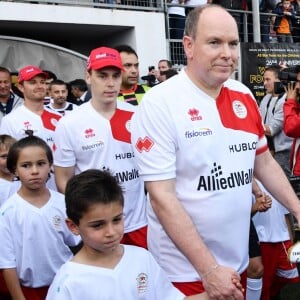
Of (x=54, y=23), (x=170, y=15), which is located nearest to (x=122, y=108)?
(x=54, y=23)

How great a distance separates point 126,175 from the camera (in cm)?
351

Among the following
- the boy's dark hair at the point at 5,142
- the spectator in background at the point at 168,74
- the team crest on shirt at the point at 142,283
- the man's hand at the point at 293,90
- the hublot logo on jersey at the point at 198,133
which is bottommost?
the team crest on shirt at the point at 142,283

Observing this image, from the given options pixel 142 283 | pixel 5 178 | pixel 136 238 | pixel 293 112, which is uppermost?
pixel 293 112

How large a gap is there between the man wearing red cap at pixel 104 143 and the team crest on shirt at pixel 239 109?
118 centimetres

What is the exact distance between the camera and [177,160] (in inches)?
91.4

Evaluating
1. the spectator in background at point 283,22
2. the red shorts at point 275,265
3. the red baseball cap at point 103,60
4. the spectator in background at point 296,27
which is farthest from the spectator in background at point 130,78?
the spectator in background at point 296,27

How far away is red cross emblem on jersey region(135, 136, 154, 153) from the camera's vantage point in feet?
7.52

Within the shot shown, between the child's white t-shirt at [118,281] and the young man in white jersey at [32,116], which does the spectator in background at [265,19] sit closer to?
→ the young man in white jersey at [32,116]

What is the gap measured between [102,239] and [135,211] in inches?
59.8

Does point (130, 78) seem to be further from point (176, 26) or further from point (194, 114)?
point (176, 26)

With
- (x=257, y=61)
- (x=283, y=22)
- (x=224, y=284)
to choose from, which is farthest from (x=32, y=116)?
(x=283, y=22)

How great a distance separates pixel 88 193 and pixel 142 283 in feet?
1.41

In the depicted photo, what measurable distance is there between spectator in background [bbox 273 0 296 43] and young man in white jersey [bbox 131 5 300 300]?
38.0 feet

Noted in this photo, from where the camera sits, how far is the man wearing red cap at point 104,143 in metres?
3.48
